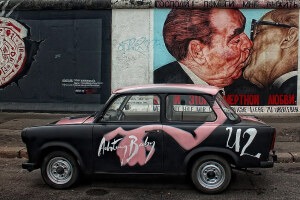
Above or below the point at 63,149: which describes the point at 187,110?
above

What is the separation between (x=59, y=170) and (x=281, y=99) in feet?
26.3

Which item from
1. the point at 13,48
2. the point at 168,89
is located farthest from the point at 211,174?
the point at 13,48

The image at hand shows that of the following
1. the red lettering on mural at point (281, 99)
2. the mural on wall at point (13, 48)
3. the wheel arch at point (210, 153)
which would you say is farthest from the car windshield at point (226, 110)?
the mural on wall at point (13, 48)

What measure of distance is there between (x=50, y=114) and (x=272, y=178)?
307 inches

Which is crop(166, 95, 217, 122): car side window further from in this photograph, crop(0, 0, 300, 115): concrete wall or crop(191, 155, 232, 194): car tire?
crop(0, 0, 300, 115): concrete wall

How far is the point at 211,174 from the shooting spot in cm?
646

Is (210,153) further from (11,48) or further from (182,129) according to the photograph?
(11,48)

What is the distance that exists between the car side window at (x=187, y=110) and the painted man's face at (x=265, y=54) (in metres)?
6.49

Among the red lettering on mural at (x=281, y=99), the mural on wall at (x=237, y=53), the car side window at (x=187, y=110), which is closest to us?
the car side window at (x=187, y=110)

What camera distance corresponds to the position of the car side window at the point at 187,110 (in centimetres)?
652

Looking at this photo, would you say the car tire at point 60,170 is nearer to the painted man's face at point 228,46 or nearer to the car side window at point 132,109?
the car side window at point 132,109

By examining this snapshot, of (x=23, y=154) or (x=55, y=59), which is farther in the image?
(x=55, y=59)

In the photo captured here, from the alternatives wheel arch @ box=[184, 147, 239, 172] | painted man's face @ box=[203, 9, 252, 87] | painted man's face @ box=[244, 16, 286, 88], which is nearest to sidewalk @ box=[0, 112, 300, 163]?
painted man's face @ box=[244, 16, 286, 88]

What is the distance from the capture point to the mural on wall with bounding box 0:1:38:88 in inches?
529
